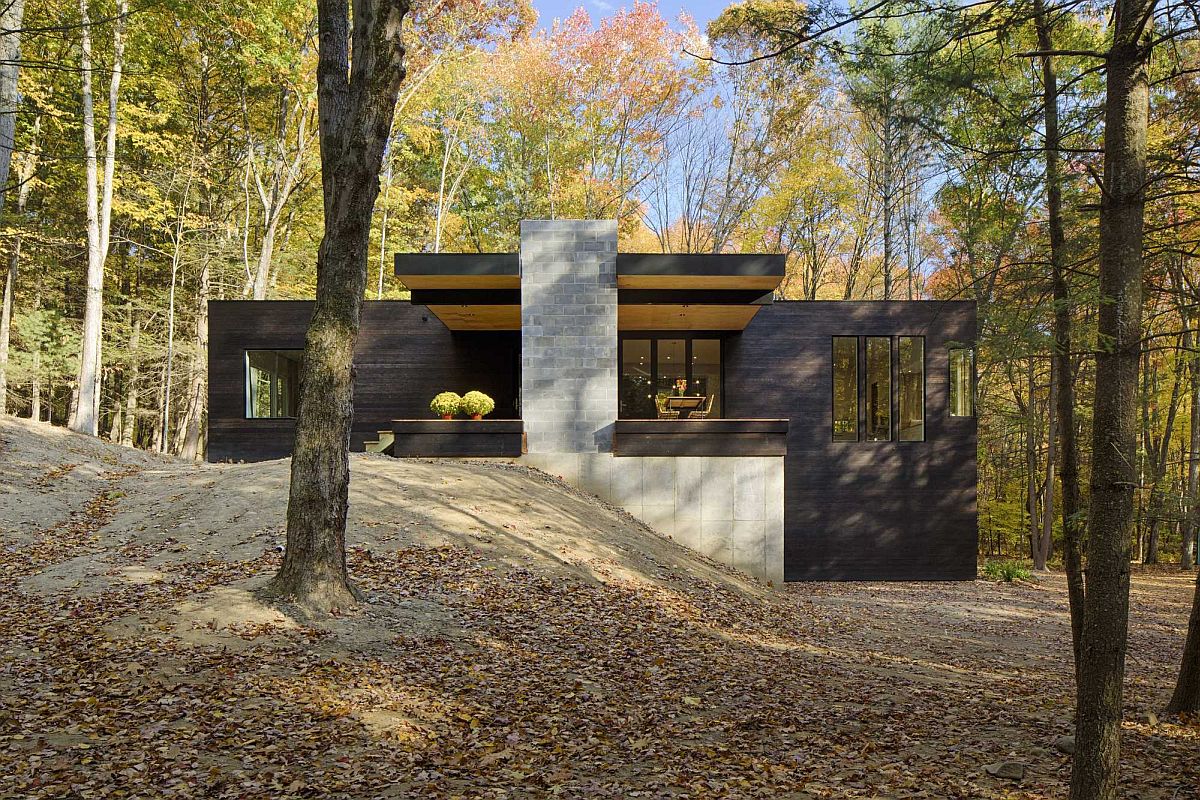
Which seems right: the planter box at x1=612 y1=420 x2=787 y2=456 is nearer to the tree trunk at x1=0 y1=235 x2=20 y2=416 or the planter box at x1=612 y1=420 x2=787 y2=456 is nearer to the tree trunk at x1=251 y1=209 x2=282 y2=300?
the tree trunk at x1=251 y1=209 x2=282 y2=300

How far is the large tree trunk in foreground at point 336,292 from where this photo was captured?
5836mm

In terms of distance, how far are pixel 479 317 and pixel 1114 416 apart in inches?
453

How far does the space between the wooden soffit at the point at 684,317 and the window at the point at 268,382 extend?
6384 mm

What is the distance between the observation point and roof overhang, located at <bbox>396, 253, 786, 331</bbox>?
463 inches

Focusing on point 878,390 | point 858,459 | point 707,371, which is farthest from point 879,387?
point 707,371

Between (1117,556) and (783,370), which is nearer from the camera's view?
(1117,556)

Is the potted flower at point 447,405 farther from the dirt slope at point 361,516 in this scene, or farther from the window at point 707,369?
the window at point 707,369

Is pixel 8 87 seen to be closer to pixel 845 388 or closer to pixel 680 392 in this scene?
pixel 680 392

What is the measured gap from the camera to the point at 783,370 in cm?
1451

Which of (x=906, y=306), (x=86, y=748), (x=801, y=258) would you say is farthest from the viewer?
(x=801, y=258)

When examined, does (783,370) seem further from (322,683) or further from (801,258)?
(322,683)

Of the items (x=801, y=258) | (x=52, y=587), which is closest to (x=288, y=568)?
(x=52, y=587)

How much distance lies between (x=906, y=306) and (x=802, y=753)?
37.3ft

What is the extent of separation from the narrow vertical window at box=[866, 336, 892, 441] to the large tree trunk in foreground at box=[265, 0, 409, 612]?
35.5 feet
